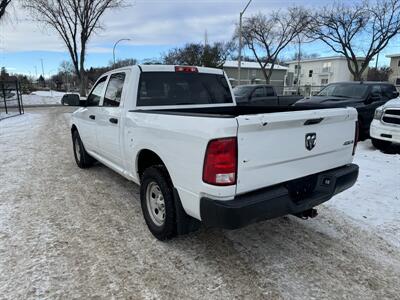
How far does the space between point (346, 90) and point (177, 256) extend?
29.6 feet

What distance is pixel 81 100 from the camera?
229 inches

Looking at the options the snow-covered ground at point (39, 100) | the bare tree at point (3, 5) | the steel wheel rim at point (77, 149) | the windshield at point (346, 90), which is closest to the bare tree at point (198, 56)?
the snow-covered ground at point (39, 100)

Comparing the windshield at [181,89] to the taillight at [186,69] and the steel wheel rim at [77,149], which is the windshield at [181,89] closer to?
the taillight at [186,69]

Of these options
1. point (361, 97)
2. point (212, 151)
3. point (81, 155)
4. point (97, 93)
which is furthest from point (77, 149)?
point (361, 97)

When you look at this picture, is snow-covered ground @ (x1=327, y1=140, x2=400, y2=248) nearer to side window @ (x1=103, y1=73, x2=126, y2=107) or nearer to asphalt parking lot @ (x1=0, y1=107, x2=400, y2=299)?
asphalt parking lot @ (x1=0, y1=107, x2=400, y2=299)

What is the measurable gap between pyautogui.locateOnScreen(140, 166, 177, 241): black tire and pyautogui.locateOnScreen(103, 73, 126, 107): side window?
1.33 metres

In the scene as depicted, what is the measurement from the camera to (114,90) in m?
4.48

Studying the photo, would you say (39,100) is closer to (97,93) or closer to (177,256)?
(97,93)

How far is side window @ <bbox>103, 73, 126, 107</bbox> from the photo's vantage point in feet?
14.0

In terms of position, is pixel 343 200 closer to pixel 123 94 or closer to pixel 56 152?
pixel 123 94

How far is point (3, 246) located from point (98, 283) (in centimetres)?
137

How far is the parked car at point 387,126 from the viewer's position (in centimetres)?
728

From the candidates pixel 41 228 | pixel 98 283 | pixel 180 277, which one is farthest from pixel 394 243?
pixel 41 228

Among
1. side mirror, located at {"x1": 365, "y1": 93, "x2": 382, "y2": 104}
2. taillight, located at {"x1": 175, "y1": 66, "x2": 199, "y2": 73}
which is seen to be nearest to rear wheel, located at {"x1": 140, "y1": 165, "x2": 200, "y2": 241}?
taillight, located at {"x1": 175, "y1": 66, "x2": 199, "y2": 73}
